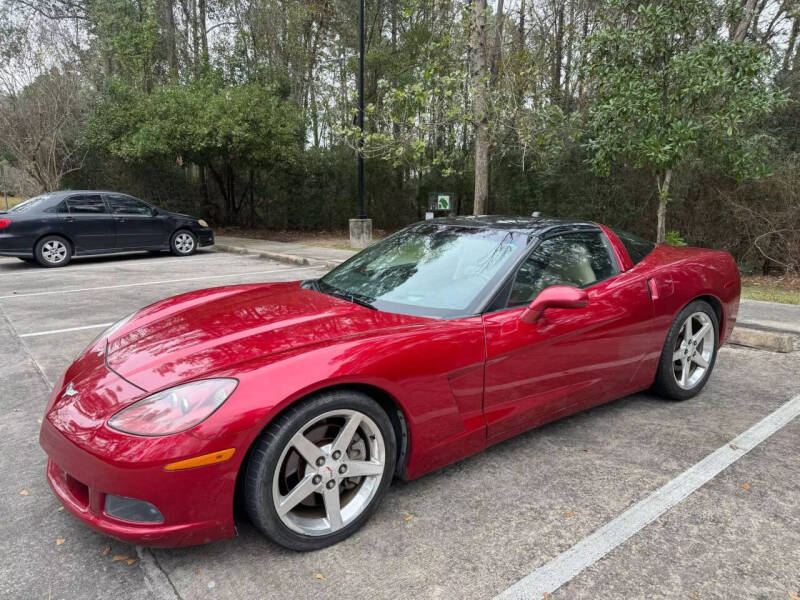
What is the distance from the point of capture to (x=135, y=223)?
39.2 feet

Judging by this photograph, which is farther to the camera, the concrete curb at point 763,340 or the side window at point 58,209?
the side window at point 58,209

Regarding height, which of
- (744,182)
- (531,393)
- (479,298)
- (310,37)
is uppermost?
(310,37)

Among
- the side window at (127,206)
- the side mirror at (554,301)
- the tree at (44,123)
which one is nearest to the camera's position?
the side mirror at (554,301)

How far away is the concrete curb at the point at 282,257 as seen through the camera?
37.7 ft

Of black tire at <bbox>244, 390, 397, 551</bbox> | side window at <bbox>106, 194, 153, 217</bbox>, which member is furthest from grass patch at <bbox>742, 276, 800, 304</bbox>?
side window at <bbox>106, 194, 153, 217</bbox>

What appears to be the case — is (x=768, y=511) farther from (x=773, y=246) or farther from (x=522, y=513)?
(x=773, y=246)

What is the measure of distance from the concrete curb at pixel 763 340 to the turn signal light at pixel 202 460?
4.87 metres

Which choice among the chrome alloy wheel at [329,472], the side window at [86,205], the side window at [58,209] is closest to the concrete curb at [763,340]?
the chrome alloy wheel at [329,472]

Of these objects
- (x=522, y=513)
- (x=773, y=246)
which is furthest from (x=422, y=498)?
(x=773, y=246)

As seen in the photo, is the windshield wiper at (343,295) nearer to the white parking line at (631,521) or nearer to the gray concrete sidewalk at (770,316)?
the white parking line at (631,521)

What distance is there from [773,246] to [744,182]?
134cm

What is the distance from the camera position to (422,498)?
2.69 m

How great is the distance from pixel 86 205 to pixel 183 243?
212 cm

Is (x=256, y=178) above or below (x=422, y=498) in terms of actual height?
above
